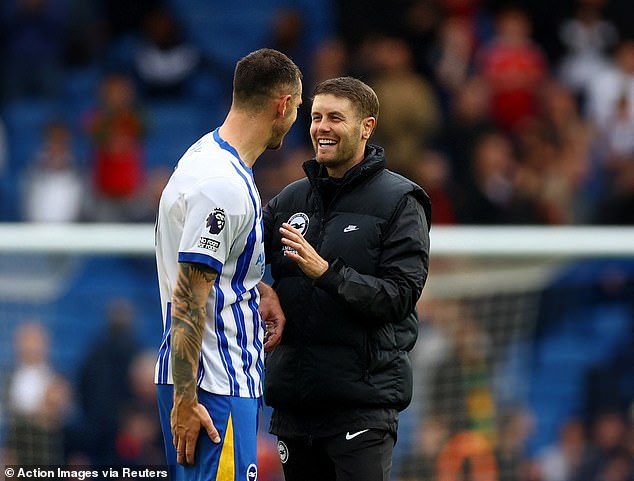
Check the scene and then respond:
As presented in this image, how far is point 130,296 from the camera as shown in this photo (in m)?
8.41

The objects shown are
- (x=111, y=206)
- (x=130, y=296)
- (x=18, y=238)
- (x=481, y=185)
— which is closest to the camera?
(x=18, y=238)

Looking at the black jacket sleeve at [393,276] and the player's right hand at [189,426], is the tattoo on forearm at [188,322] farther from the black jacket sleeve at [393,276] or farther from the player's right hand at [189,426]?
the black jacket sleeve at [393,276]

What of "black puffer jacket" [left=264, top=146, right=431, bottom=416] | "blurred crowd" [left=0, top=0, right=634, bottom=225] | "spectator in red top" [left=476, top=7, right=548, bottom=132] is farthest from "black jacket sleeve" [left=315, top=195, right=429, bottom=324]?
"spectator in red top" [left=476, top=7, right=548, bottom=132]

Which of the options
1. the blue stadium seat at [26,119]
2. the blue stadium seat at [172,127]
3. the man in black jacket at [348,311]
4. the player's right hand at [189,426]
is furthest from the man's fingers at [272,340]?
the blue stadium seat at [26,119]

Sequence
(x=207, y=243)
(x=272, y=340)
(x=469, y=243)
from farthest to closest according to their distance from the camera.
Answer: (x=469, y=243)
(x=272, y=340)
(x=207, y=243)

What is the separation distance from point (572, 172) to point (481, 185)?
32.8 inches

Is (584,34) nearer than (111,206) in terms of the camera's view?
No

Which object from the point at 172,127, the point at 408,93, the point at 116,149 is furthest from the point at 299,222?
the point at 172,127

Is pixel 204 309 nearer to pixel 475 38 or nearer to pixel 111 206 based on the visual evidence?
pixel 111 206

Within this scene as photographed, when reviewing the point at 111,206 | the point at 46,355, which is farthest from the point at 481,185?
the point at 46,355

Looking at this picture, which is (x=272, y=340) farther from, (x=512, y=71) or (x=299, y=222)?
(x=512, y=71)

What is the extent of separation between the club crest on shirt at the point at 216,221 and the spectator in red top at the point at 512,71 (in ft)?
24.1

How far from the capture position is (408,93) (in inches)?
442

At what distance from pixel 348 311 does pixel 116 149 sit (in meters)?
7.64
